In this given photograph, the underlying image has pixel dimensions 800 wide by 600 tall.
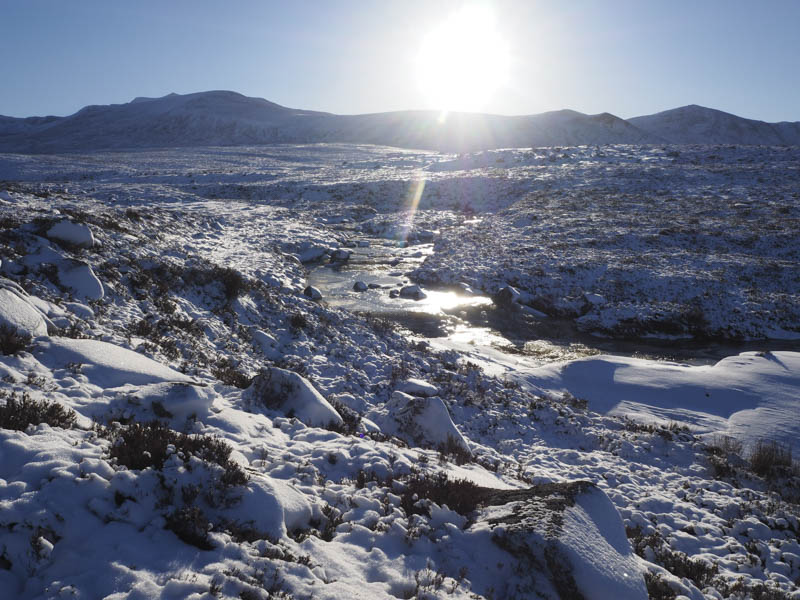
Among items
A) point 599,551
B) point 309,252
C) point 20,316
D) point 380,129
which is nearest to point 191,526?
point 599,551

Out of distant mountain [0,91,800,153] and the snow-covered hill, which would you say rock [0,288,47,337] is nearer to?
distant mountain [0,91,800,153]

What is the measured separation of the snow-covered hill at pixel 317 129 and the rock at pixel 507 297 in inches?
3247

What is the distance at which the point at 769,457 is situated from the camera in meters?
9.80

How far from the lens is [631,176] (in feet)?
148

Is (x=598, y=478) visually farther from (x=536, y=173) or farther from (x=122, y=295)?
(x=536, y=173)

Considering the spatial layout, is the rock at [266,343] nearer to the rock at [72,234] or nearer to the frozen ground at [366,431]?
the frozen ground at [366,431]

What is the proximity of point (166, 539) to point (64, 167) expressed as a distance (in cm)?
6214

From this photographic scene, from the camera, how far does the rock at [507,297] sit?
21.0m

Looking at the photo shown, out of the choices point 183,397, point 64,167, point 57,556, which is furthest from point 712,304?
point 64,167

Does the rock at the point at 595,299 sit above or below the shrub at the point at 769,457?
above

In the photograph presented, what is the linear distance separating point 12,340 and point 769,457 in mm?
14906

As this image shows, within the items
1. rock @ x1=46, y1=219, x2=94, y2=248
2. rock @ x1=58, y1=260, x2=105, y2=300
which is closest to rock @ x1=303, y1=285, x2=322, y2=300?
rock @ x1=46, y1=219, x2=94, y2=248

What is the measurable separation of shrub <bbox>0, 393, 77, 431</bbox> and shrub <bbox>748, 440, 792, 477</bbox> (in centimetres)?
1297

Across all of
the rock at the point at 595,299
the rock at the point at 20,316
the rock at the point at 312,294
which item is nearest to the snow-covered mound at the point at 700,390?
the rock at the point at 595,299
